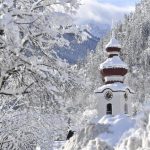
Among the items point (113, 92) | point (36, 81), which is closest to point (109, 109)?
point (113, 92)

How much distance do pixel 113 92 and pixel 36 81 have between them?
89.9ft

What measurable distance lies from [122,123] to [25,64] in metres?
24.6

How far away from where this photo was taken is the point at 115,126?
3328 centimetres

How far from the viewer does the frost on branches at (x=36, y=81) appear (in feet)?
30.5

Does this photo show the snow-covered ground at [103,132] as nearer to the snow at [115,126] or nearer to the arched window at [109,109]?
the snow at [115,126]

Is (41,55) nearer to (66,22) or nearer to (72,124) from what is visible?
(66,22)

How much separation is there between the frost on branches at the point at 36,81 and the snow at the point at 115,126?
68.6ft

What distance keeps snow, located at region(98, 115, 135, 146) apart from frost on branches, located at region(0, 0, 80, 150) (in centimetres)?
2090

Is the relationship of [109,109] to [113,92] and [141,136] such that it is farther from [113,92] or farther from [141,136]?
[141,136]

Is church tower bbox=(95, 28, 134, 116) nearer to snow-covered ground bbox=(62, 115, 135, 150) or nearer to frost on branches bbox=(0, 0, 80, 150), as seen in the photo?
snow-covered ground bbox=(62, 115, 135, 150)

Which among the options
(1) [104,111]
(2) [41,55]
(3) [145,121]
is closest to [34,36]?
(2) [41,55]

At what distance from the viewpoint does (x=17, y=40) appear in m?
8.29

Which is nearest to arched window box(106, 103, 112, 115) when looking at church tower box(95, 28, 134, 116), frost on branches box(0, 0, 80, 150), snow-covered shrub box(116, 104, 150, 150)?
church tower box(95, 28, 134, 116)

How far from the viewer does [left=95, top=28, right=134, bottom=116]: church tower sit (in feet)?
121
